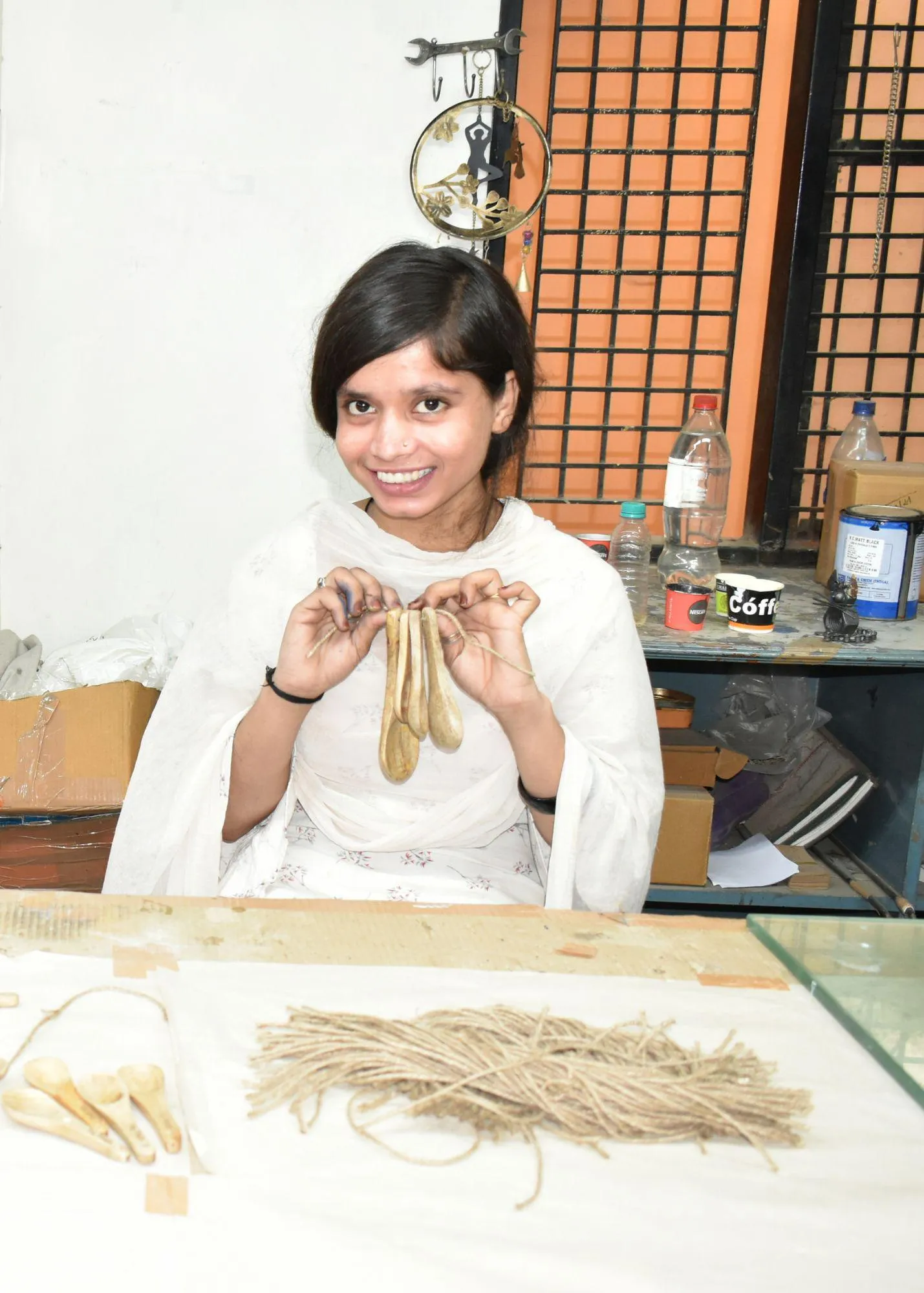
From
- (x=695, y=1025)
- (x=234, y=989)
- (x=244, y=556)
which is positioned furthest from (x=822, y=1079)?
(x=244, y=556)

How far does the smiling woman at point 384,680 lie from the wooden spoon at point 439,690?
0.03m

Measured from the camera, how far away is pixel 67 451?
299 cm

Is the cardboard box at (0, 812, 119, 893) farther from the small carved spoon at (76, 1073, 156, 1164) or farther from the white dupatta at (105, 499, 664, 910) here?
the small carved spoon at (76, 1073, 156, 1164)

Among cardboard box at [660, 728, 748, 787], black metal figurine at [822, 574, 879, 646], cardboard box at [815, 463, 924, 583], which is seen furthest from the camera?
cardboard box at [815, 463, 924, 583]

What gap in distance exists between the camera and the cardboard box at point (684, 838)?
105 inches

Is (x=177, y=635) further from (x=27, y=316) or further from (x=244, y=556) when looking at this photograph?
(x=244, y=556)

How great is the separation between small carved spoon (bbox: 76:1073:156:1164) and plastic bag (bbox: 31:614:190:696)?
1.69 meters

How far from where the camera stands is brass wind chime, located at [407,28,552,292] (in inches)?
111

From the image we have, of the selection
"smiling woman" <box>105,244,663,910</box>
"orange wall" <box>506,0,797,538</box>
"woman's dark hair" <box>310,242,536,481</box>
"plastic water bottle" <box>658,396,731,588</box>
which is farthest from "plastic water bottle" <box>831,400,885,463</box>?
"woman's dark hair" <box>310,242,536,481</box>

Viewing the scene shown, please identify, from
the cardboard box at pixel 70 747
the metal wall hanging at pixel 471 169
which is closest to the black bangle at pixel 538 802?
the cardboard box at pixel 70 747

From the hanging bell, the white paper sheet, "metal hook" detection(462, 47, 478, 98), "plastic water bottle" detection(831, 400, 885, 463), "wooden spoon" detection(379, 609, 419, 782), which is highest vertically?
"metal hook" detection(462, 47, 478, 98)

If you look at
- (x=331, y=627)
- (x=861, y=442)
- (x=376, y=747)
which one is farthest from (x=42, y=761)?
(x=861, y=442)

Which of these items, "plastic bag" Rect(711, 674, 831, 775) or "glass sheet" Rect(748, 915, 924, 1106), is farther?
"plastic bag" Rect(711, 674, 831, 775)

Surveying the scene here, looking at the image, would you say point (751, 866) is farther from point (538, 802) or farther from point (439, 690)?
point (439, 690)
